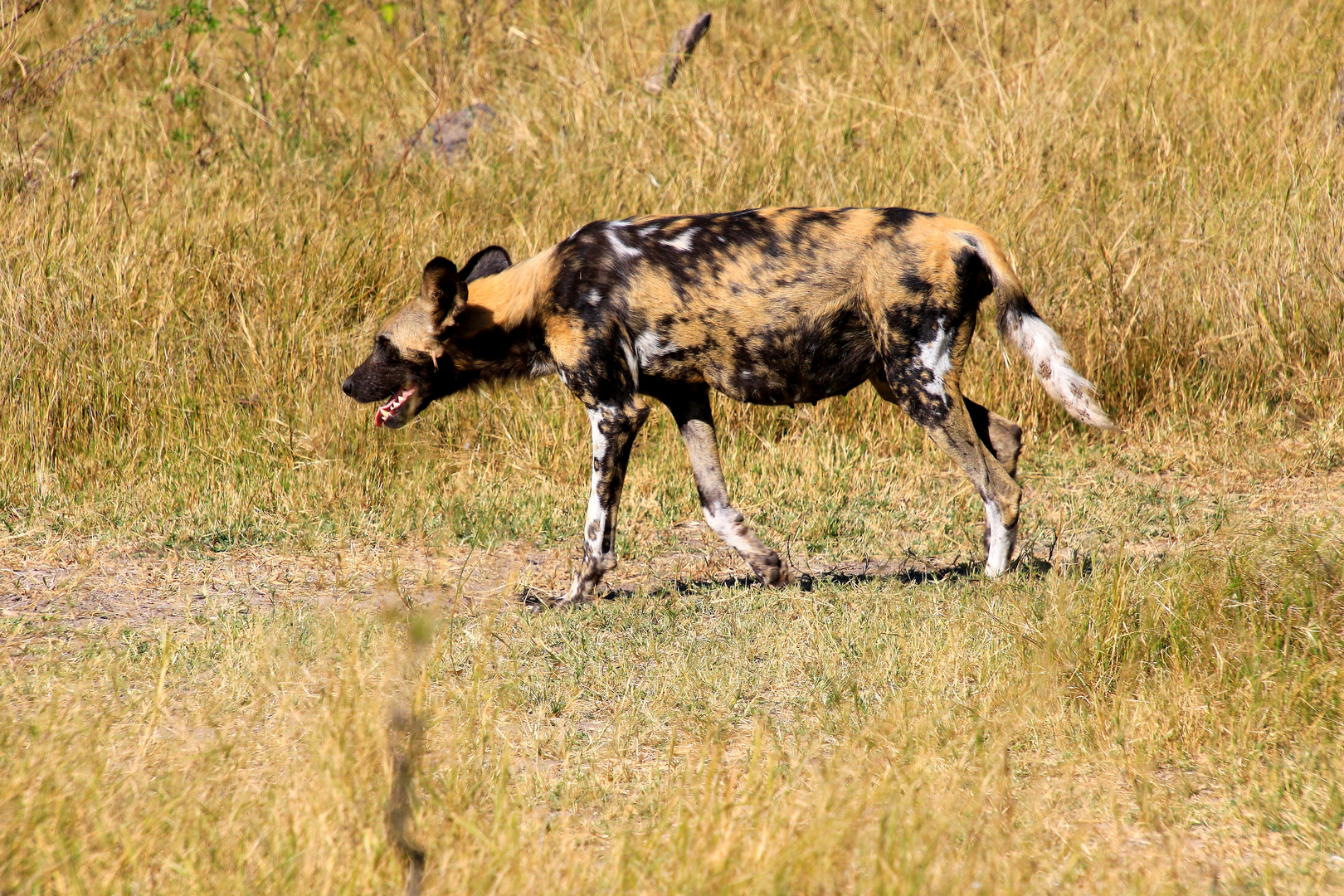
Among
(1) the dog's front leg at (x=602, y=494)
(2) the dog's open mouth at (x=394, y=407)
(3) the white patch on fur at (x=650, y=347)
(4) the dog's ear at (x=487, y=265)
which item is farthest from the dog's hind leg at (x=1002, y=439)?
(2) the dog's open mouth at (x=394, y=407)

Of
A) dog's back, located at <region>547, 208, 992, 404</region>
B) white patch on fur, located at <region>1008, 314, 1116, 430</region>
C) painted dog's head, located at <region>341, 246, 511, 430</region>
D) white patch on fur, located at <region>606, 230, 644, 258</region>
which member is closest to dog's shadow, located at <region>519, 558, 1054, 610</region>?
white patch on fur, located at <region>1008, 314, 1116, 430</region>

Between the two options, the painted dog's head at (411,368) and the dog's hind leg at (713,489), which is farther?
the painted dog's head at (411,368)

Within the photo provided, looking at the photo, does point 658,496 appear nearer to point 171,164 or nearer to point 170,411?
point 170,411

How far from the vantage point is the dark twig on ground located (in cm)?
823

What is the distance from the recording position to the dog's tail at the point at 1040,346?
4539 mm

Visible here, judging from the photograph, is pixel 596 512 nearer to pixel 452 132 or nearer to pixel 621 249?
pixel 621 249

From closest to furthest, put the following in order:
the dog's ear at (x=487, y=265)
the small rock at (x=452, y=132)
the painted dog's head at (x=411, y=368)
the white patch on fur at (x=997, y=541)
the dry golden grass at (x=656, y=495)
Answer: the dry golden grass at (x=656, y=495) → the white patch on fur at (x=997, y=541) → the painted dog's head at (x=411, y=368) → the dog's ear at (x=487, y=265) → the small rock at (x=452, y=132)

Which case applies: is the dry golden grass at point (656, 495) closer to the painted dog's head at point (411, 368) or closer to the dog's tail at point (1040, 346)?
the painted dog's head at point (411, 368)

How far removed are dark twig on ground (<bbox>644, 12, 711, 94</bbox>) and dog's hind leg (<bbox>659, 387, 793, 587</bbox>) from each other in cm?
378

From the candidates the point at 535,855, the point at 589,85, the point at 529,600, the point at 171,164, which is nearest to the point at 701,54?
the point at 589,85

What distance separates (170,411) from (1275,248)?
18.2ft

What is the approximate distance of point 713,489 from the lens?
4.75 m

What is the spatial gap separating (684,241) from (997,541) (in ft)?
5.11

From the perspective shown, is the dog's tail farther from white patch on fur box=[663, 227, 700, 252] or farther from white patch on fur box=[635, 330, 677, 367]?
white patch on fur box=[635, 330, 677, 367]
